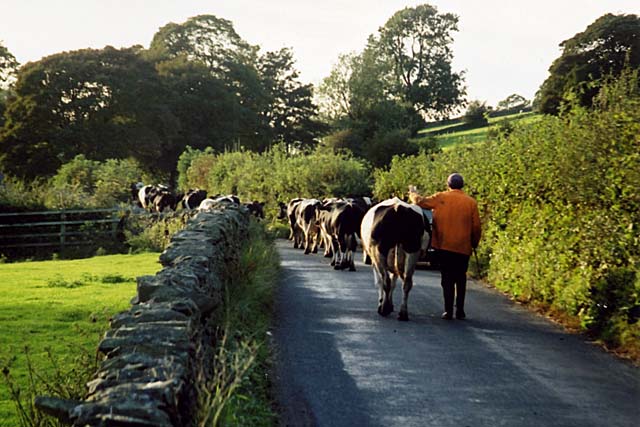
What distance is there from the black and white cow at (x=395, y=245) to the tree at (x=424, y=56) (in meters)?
68.2

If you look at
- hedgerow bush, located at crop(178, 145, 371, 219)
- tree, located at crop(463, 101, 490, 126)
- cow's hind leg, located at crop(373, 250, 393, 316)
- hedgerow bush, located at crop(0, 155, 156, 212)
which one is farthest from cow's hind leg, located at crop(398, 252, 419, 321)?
tree, located at crop(463, 101, 490, 126)

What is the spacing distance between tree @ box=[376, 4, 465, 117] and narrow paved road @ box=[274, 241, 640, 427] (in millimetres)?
68352

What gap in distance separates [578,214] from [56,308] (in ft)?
28.5

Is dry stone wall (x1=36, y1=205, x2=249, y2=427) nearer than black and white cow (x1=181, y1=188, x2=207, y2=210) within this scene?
Yes

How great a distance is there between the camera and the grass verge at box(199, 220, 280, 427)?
17.3 ft

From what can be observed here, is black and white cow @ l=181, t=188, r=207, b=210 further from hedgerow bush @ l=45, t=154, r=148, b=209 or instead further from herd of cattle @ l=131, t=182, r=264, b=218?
hedgerow bush @ l=45, t=154, r=148, b=209

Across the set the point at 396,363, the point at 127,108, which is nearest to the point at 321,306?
the point at 396,363

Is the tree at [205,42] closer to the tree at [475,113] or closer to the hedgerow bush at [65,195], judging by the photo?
the tree at [475,113]

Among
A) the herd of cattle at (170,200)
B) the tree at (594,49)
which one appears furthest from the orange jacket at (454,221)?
the tree at (594,49)

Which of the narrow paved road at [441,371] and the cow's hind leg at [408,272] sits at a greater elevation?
the cow's hind leg at [408,272]

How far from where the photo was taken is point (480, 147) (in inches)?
763

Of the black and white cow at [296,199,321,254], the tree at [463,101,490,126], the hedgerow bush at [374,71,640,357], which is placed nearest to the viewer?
the hedgerow bush at [374,71,640,357]

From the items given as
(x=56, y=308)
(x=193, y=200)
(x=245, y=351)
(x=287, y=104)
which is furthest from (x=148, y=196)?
(x=287, y=104)

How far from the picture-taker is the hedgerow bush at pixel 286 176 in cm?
3600
